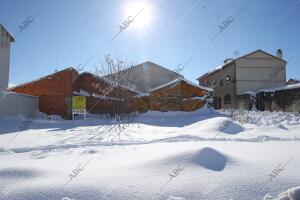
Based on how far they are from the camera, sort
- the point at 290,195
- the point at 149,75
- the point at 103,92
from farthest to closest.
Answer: the point at 149,75 → the point at 103,92 → the point at 290,195

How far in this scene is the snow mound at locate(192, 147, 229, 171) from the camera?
3.67 m

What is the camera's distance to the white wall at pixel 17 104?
14755 millimetres

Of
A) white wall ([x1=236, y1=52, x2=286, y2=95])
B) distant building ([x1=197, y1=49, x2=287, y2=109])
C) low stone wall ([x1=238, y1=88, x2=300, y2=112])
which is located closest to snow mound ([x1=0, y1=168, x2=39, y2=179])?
low stone wall ([x1=238, y1=88, x2=300, y2=112])

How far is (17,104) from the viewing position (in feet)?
53.0

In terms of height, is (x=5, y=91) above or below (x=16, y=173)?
above

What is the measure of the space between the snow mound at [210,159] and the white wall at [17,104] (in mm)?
13663

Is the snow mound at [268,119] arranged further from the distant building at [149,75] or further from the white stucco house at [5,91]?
the distant building at [149,75]

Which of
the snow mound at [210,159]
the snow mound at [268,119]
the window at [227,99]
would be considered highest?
the window at [227,99]

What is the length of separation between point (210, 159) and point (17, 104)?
1517 centimetres

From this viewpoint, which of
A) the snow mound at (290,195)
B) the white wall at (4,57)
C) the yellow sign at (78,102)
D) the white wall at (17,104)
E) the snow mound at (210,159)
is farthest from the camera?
the yellow sign at (78,102)

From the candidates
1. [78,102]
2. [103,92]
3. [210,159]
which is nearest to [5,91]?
[78,102]

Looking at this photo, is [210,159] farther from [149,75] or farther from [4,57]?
[149,75]

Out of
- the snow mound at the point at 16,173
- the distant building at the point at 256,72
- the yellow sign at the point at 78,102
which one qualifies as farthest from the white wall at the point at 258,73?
the snow mound at the point at 16,173

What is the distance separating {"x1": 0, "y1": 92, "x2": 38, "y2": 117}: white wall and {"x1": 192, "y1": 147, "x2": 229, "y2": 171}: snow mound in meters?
13.7
